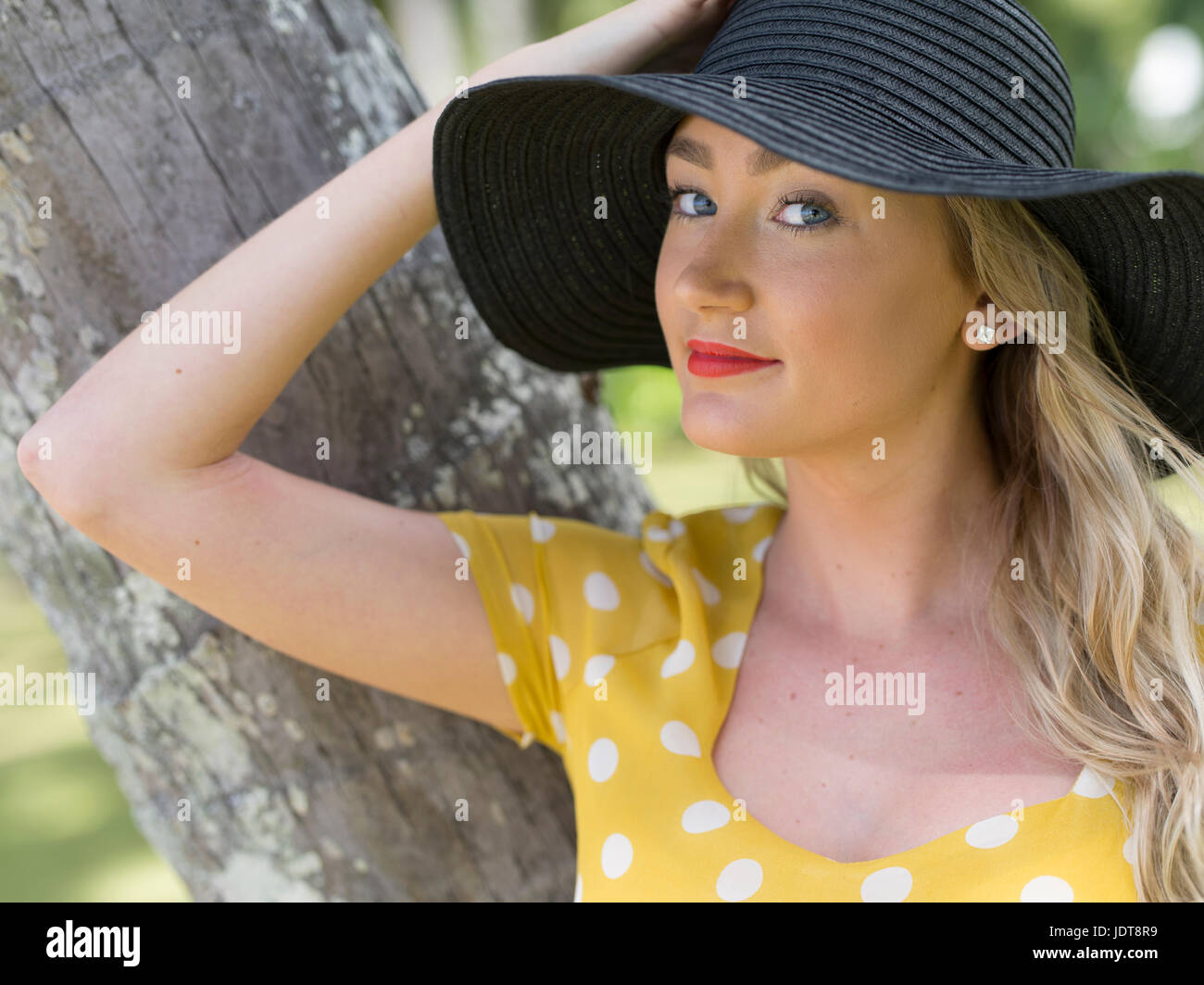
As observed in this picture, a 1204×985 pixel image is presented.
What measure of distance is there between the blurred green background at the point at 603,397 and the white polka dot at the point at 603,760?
35.2 inches

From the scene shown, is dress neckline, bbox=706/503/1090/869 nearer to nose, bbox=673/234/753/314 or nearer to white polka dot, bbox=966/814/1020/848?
white polka dot, bbox=966/814/1020/848

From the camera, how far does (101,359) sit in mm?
1863

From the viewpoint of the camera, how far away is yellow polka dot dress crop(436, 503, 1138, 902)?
65.5 inches

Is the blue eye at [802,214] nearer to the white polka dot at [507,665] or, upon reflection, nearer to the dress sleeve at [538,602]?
the dress sleeve at [538,602]

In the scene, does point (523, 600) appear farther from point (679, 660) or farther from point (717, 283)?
point (717, 283)

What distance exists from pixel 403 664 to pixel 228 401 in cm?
54

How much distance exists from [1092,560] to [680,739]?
29.1 inches

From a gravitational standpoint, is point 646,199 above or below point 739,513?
above

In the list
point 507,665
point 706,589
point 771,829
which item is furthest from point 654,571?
point 771,829

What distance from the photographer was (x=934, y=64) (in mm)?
1645

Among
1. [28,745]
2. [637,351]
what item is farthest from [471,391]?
[28,745]

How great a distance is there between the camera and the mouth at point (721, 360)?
1771 millimetres
